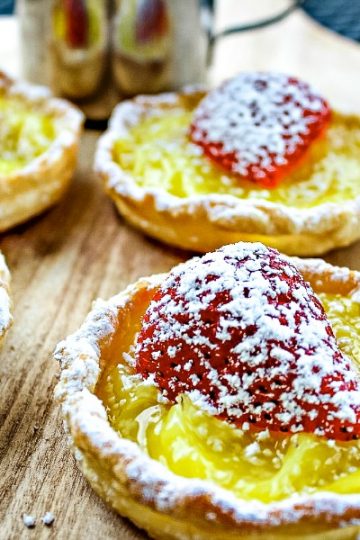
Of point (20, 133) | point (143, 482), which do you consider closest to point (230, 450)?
point (143, 482)

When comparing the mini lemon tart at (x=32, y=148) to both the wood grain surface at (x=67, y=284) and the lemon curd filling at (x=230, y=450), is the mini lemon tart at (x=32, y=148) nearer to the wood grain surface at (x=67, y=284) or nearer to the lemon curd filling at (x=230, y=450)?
the wood grain surface at (x=67, y=284)

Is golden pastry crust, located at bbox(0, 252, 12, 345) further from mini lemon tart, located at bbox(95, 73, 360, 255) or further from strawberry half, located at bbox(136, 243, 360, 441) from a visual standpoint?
mini lemon tart, located at bbox(95, 73, 360, 255)

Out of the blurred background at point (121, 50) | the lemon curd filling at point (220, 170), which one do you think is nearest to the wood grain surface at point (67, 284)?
the blurred background at point (121, 50)

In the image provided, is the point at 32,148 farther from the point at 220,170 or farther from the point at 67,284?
the point at 220,170

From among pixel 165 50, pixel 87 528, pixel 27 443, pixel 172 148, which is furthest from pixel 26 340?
pixel 165 50

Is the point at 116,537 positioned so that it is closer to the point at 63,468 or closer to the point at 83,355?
the point at 63,468

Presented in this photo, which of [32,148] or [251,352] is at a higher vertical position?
[251,352]
